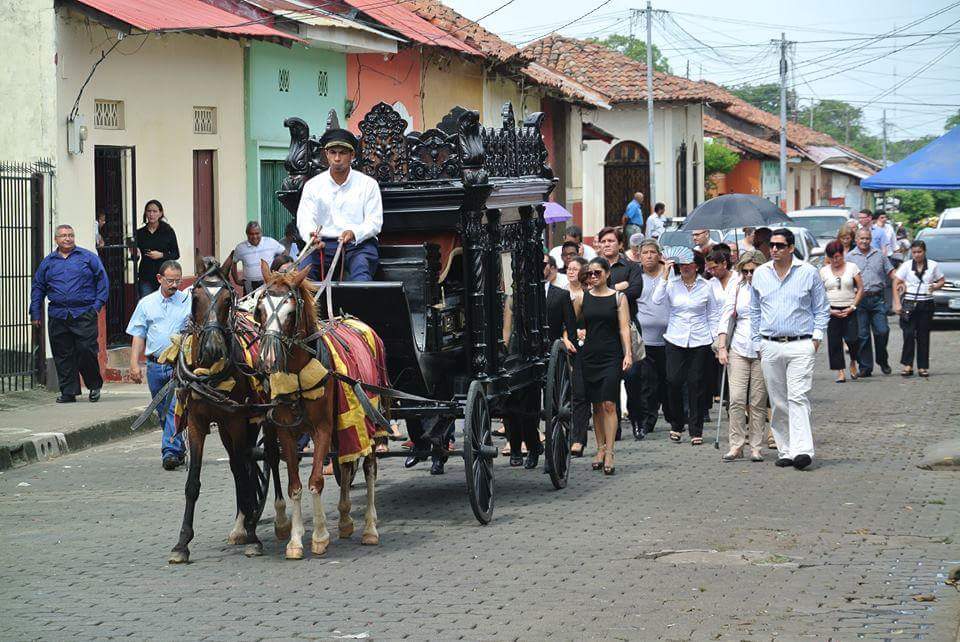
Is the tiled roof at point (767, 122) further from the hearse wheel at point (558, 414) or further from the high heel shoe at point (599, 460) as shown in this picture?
the hearse wheel at point (558, 414)

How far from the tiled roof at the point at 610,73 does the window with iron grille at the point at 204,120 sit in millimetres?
23967

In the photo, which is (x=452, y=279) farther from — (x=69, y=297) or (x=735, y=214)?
(x=735, y=214)

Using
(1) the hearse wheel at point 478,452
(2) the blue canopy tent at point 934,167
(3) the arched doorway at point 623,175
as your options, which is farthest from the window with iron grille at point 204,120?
(3) the arched doorway at point 623,175

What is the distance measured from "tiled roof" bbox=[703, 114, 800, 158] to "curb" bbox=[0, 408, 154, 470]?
4473 cm

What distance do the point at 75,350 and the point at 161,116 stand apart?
477 cm

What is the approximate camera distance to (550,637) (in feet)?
23.2

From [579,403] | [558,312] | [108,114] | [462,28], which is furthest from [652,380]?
[462,28]

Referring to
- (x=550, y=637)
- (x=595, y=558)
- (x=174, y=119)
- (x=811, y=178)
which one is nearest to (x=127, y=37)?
(x=174, y=119)

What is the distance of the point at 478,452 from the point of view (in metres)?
→ 10.1

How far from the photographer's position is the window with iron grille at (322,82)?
24438mm

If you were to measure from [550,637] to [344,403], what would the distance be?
2569 millimetres

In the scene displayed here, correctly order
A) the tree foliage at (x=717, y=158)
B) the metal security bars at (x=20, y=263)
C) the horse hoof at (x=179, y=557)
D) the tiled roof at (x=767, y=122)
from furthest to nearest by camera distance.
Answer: the tiled roof at (x=767, y=122), the tree foliage at (x=717, y=158), the metal security bars at (x=20, y=263), the horse hoof at (x=179, y=557)

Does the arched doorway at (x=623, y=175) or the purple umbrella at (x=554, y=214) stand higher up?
the arched doorway at (x=623, y=175)

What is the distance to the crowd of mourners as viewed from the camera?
1251 cm
